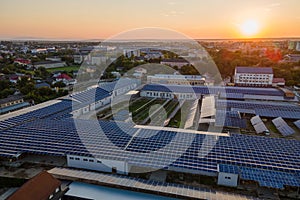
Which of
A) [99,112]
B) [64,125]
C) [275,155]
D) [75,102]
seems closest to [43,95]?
[75,102]

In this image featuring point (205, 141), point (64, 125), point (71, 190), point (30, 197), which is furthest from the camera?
point (64, 125)

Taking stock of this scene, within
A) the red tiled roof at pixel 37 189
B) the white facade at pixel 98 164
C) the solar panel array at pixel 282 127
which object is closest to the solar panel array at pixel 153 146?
the white facade at pixel 98 164

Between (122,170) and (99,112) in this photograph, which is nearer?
(122,170)

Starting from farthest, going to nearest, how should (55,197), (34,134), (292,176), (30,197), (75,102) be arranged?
(75,102) < (34,134) < (292,176) < (55,197) < (30,197)

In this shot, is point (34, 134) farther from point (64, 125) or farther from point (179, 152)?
point (179, 152)

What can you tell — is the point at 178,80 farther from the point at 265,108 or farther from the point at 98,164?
the point at 98,164

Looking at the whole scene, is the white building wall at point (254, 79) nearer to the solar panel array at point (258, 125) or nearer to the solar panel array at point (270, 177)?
the solar panel array at point (258, 125)

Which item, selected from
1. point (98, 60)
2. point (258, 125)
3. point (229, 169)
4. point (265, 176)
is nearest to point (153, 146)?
point (229, 169)

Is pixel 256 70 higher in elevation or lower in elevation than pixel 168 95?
higher

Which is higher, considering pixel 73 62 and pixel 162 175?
pixel 73 62
